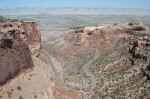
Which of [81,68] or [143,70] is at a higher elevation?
[143,70]

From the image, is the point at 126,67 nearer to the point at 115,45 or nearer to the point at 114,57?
the point at 114,57

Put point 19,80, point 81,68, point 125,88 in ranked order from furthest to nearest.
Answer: point 81,68 → point 125,88 → point 19,80

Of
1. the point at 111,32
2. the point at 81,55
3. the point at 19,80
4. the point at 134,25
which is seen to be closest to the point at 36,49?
the point at 81,55

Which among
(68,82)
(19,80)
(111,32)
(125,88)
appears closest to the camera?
(19,80)

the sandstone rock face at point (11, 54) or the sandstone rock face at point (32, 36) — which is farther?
the sandstone rock face at point (32, 36)

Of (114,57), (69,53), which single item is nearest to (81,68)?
(114,57)

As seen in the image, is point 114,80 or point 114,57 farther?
point 114,57

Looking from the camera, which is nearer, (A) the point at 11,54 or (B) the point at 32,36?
(A) the point at 11,54

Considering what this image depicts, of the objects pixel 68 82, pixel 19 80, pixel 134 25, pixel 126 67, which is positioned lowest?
pixel 68 82

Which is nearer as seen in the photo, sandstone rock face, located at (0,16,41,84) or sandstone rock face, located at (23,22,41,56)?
sandstone rock face, located at (0,16,41,84)

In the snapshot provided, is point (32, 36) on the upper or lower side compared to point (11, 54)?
lower
